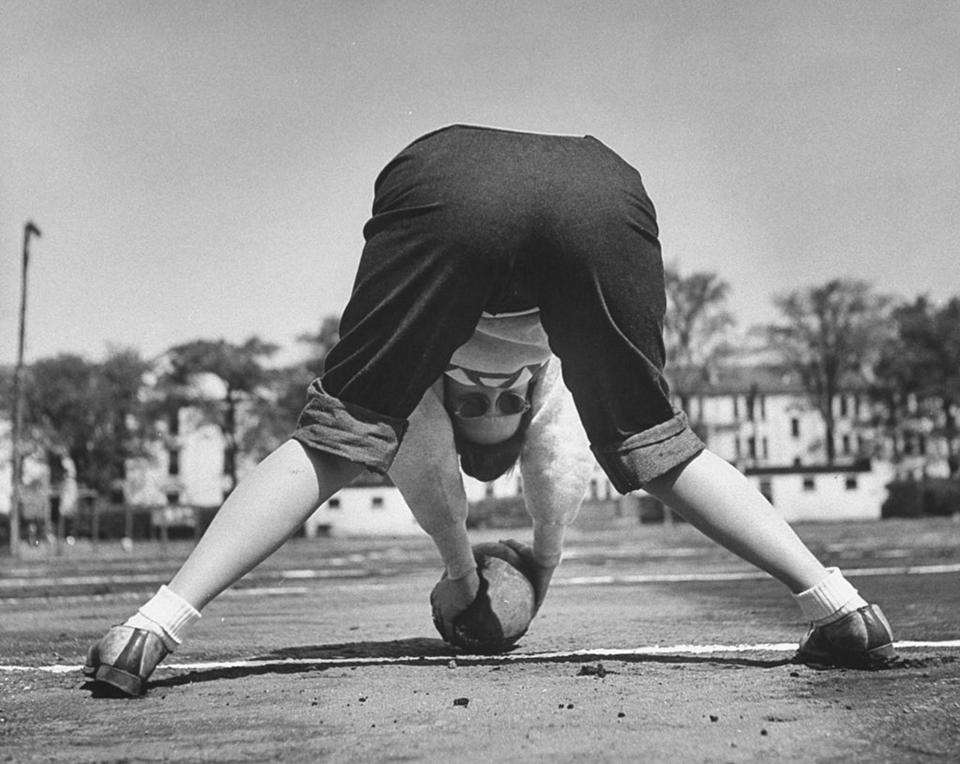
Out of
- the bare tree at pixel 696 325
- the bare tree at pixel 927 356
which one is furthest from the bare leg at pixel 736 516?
the bare tree at pixel 927 356

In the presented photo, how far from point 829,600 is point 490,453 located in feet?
2.77

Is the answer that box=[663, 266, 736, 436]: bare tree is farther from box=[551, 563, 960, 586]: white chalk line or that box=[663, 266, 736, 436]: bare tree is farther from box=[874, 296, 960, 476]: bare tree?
box=[551, 563, 960, 586]: white chalk line

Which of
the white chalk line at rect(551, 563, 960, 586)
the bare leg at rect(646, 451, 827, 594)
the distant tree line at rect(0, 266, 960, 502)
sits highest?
the distant tree line at rect(0, 266, 960, 502)

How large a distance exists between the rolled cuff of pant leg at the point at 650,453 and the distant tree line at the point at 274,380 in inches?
1786

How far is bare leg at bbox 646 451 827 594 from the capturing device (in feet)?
7.20

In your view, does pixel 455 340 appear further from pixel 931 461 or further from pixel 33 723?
pixel 931 461

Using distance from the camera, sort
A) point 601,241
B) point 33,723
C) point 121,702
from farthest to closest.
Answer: point 601,241 < point 121,702 < point 33,723

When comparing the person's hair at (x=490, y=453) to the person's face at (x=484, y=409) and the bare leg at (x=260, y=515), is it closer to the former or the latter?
the person's face at (x=484, y=409)

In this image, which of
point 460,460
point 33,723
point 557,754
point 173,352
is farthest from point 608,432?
point 173,352

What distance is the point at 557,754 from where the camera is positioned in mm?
1385

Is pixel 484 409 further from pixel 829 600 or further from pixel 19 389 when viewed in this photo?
pixel 19 389

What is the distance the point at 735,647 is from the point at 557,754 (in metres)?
1.31

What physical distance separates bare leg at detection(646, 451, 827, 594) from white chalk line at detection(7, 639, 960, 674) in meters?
0.34

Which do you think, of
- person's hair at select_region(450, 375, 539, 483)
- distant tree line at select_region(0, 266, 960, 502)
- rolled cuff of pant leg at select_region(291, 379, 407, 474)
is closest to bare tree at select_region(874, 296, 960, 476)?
distant tree line at select_region(0, 266, 960, 502)
